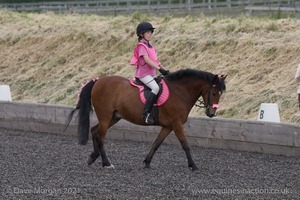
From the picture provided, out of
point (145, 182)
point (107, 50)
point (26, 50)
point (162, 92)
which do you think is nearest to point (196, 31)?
point (107, 50)

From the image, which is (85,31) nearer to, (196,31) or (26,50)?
(26,50)

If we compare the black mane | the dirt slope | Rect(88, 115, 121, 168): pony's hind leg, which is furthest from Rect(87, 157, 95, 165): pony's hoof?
the dirt slope

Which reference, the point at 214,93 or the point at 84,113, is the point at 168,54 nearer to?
the point at 84,113

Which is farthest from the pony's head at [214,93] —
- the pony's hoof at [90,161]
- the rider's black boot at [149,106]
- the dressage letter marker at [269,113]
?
the dressage letter marker at [269,113]

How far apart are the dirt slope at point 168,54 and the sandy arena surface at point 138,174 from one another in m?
2.44

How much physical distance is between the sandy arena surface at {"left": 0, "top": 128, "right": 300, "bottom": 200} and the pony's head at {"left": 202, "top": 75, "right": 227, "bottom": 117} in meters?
0.86

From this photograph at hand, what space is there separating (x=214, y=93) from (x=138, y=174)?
174cm

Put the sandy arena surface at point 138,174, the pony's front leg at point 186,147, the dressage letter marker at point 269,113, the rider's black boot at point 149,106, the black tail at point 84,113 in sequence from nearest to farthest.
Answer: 1. the sandy arena surface at point 138,174
2. the pony's front leg at point 186,147
3. the rider's black boot at point 149,106
4. the black tail at point 84,113
5. the dressage letter marker at point 269,113

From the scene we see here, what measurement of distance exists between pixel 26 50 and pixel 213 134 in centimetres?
1349

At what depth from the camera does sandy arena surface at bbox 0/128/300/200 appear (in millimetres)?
10430

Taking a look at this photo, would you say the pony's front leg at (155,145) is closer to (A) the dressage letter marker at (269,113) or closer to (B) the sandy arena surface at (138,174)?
(B) the sandy arena surface at (138,174)

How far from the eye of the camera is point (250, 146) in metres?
14.7

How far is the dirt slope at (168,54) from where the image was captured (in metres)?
17.6

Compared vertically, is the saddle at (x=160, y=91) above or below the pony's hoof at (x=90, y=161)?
above
